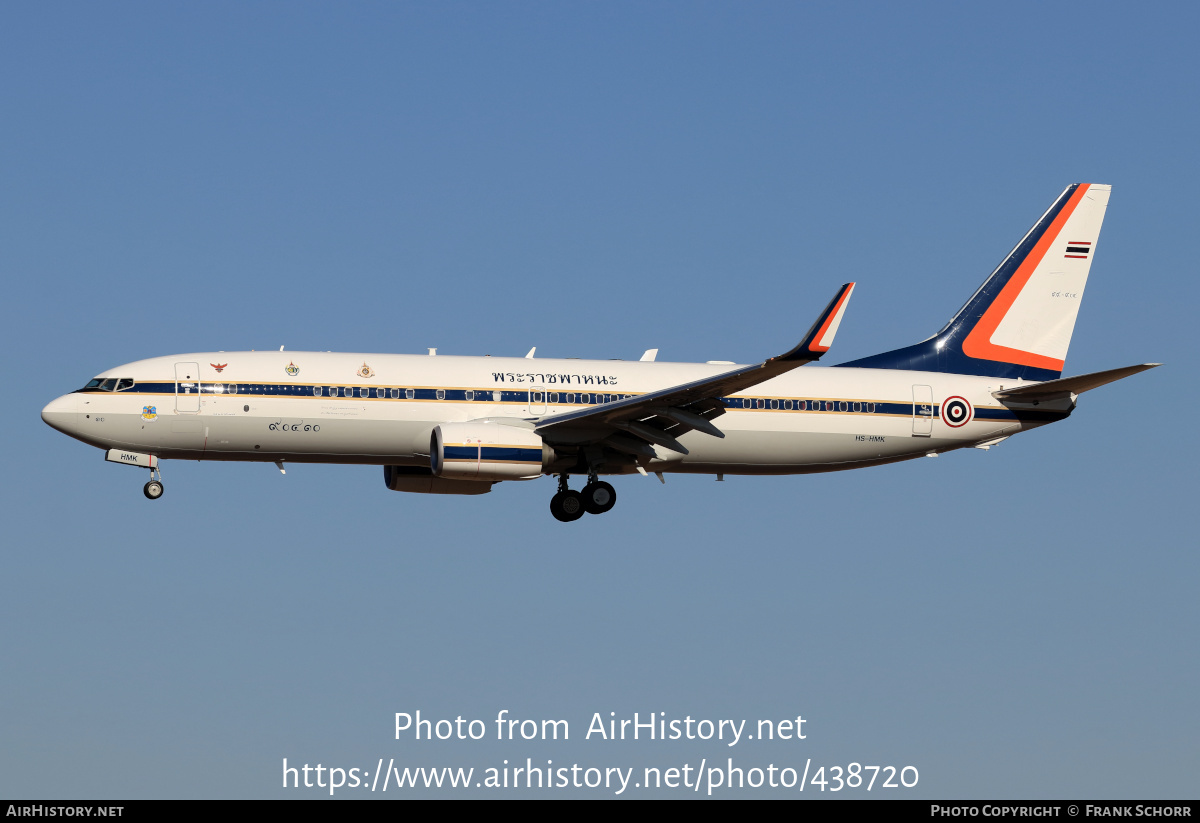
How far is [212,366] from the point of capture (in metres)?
43.5

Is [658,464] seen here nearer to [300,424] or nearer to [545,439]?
[545,439]

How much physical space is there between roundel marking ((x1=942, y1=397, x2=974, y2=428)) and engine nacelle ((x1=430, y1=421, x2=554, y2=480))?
13867 millimetres

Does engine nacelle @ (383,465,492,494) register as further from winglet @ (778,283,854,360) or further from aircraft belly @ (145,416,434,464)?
winglet @ (778,283,854,360)

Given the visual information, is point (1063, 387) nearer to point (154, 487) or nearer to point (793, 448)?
point (793, 448)

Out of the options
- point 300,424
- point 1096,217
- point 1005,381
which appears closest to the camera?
point 300,424

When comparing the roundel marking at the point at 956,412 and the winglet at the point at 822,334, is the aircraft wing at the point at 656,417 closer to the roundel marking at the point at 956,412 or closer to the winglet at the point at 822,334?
the winglet at the point at 822,334

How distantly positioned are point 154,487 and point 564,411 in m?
12.2

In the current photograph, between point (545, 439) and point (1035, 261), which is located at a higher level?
point (1035, 261)

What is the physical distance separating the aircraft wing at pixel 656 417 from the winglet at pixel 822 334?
2.20 feet

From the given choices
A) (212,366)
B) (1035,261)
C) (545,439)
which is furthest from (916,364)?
(212,366)

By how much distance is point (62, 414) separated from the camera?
43000mm

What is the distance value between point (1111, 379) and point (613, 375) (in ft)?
48.6

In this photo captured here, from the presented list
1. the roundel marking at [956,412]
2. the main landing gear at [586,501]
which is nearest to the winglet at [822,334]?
the main landing gear at [586,501]

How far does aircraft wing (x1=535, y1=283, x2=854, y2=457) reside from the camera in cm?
4078
